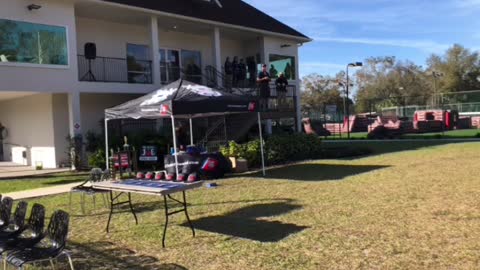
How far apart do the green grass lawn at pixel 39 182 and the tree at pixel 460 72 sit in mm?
68451

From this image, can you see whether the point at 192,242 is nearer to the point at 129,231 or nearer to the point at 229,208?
the point at 129,231

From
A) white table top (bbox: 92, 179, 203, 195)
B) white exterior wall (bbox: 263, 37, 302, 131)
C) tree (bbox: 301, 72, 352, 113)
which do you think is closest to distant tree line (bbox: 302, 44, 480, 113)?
tree (bbox: 301, 72, 352, 113)

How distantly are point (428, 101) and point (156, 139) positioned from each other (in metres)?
44.6

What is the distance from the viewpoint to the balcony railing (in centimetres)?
1961

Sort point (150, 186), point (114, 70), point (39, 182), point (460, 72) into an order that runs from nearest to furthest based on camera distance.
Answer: point (150, 186) < point (39, 182) < point (114, 70) < point (460, 72)

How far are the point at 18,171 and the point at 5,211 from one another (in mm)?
13929

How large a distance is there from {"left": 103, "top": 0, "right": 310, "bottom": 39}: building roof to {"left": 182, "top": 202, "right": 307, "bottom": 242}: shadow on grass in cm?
1328

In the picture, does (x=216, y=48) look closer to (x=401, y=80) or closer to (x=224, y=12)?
(x=224, y=12)

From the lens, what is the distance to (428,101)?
5475cm

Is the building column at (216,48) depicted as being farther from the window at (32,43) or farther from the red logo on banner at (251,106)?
the red logo on banner at (251,106)

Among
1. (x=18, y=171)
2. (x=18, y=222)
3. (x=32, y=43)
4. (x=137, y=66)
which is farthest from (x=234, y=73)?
(x=18, y=222)

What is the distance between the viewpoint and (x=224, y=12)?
82.6 ft

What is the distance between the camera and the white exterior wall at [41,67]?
16.3 metres

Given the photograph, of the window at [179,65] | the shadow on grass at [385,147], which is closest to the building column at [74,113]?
the window at [179,65]
